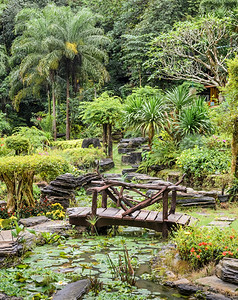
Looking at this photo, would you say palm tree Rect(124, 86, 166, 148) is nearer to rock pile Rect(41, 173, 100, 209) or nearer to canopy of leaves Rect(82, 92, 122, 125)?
canopy of leaves Rect(82, 92, 122, 125)

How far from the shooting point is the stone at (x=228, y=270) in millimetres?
4047

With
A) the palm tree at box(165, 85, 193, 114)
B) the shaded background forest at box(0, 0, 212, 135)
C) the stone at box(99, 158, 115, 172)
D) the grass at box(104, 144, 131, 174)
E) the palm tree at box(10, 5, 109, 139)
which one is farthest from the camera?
the shaded background forest at box(0, 0, 212, 135)

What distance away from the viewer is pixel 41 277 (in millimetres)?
4418

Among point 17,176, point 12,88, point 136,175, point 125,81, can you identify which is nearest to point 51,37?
point 12,88

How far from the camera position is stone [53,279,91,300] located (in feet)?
12.8

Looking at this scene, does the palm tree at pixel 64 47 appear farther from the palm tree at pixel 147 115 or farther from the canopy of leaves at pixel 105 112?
the palm tree at pixel 147 115

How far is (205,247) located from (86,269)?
163cm

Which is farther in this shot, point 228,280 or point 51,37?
point 51,37

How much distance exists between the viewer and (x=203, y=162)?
33.9ft

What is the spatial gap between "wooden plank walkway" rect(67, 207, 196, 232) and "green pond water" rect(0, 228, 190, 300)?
286mm

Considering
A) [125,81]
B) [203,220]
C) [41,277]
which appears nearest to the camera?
[41,277]

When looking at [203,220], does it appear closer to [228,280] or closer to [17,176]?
[228,280]

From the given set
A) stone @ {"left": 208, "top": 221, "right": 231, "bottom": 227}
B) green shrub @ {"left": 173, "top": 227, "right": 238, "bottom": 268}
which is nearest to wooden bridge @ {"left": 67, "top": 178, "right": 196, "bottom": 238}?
stone @ {"left": 208, "top": 221, "right": 231, "bottom": 227}

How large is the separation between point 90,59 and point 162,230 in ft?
57.4
